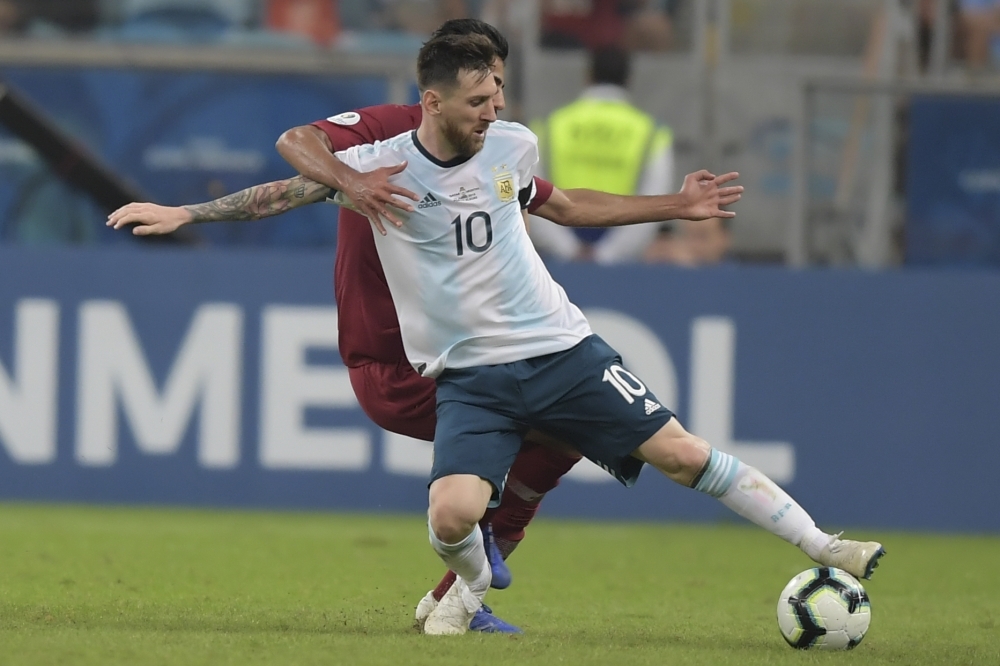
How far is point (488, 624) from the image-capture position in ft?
20.3

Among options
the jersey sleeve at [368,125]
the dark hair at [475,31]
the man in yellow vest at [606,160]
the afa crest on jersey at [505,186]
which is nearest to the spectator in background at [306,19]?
the man in yellow vest at [606,160]

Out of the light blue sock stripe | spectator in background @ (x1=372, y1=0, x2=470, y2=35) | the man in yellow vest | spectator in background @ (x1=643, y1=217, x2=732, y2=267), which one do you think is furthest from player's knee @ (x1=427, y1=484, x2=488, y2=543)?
spectator in background @ (x1=372, y1=0, x2=470, y2=35)

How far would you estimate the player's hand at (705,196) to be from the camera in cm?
618

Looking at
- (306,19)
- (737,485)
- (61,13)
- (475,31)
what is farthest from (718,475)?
(61,13)

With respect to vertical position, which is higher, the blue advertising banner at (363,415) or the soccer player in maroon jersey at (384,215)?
the soccer player in maroon jersey at (384,215)

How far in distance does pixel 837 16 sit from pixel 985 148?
243 centimetres

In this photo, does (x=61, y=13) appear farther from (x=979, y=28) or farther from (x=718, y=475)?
(x=718, y=475)

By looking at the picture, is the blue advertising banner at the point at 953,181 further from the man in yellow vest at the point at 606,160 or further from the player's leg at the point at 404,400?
the player's leg at the point at 404,400

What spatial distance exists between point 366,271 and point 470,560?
119 centimetres

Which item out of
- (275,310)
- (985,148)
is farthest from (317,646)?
(985,148)

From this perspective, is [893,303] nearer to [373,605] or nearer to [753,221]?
[753,221]

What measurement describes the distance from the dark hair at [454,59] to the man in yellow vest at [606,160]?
532 centimetres

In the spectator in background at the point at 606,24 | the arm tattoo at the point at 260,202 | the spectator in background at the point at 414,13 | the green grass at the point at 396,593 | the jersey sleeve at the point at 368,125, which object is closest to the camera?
the green grass at the point at 396,593

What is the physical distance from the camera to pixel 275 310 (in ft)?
34.6
